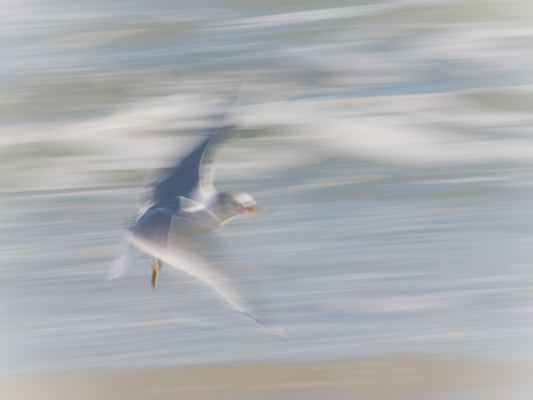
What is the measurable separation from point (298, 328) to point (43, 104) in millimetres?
1634

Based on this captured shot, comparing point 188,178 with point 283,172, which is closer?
point 188,178

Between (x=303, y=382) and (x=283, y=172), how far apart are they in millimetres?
913

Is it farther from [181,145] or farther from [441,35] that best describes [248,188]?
[441,35]

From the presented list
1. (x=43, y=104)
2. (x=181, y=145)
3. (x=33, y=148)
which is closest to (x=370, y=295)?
(x=181, y=145)

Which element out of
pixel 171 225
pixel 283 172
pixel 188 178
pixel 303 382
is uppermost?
pixel 283 172

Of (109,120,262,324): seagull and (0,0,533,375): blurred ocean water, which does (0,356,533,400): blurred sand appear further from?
(109,120,262,324): seagull

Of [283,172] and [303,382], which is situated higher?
[283,172]

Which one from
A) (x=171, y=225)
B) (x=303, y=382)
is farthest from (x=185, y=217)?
(x=303, y=382)

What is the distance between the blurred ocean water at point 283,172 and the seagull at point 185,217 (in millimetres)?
45

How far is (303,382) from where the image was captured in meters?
1.56

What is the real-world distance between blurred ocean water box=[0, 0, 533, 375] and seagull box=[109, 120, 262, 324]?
0.05 m

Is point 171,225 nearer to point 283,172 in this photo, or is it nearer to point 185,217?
point 185,217

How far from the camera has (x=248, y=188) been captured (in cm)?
231

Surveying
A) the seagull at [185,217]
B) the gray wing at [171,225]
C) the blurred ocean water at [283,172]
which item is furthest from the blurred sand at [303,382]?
the gray wing at [171,225]
